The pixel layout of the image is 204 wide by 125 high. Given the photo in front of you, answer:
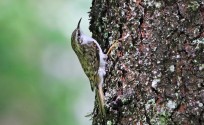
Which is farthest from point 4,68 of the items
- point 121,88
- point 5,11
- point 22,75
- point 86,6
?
point 121,88

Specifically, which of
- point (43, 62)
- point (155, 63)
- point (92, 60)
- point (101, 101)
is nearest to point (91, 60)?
point (92, 60)

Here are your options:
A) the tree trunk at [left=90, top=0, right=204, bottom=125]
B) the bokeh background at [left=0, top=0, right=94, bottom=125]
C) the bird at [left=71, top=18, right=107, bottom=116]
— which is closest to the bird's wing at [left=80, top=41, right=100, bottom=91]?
the bird at [left=71, top=18, right=107, bottom=116]

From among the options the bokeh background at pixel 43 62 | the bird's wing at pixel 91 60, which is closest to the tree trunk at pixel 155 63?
the bird's wing at pixel 91 60

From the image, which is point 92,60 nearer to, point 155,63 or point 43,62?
point 155,63

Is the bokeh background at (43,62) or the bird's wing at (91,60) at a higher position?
the bokeh background at (43,62)

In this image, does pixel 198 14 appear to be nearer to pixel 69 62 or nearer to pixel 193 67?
pixel 193 67

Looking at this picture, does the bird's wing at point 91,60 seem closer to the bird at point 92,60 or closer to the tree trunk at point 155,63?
the bird at point 92,60

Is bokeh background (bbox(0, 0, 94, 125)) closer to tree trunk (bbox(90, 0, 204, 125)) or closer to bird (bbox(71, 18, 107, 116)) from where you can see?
bird (bbox(71, 18, 107, 116))
